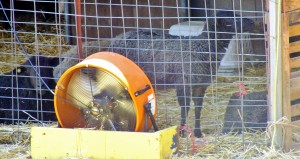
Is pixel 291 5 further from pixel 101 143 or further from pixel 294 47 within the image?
pixel 101 143

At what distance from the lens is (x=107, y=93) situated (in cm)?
562

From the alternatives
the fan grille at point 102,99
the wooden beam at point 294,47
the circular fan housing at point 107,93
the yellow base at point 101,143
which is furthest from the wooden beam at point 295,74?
the fan grille at point 102,99

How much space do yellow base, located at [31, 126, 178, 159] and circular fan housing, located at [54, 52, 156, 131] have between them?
0.64ft

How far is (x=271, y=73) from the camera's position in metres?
5.66

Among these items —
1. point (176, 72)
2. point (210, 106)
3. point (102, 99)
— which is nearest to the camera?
point (102, 99)

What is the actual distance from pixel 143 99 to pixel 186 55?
1.89 m

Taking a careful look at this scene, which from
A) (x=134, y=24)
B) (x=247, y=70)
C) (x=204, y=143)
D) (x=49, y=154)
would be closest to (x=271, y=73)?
(x=204, y=143)

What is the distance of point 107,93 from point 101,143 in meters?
0.48

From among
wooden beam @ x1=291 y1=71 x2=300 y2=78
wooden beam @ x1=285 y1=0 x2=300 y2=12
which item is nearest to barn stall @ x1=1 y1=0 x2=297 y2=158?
wooden beam @ x1=285 y1=0 x2=300 y2=12

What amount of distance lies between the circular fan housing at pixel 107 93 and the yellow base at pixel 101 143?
0.19 m

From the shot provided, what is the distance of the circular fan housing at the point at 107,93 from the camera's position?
546 cm

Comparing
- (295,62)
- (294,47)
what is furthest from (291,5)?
(295,62)

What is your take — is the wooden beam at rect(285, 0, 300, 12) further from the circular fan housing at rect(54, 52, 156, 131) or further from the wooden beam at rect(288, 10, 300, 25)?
the circular fan housing at rect(54, 52, 156, 131)

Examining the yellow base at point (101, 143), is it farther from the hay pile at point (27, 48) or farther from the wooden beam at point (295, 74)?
the hay pile at point (27, 48)
